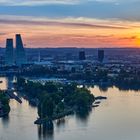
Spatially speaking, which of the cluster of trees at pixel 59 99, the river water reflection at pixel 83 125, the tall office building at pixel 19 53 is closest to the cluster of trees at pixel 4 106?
the river water reflection at pixel 83 125

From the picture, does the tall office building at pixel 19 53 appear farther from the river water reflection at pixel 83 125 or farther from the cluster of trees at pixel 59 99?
the river water reflection at pixel 83 125

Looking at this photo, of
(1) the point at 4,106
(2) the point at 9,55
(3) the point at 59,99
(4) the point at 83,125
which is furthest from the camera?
(2) the point at 9,55

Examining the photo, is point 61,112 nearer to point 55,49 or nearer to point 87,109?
point 87,109

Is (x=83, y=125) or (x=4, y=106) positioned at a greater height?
(x=4, y=106)

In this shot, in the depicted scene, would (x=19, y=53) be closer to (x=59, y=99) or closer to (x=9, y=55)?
(x=9, y=55)

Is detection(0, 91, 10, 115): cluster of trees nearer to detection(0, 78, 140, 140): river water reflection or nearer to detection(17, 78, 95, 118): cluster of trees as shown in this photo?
detection(0, 78, 140, 140): river water reflection

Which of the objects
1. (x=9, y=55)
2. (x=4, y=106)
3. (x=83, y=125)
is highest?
(x=9, y=55)

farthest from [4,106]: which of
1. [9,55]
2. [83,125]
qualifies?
[9,55]

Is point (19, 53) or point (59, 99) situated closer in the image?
point (59, 99)
